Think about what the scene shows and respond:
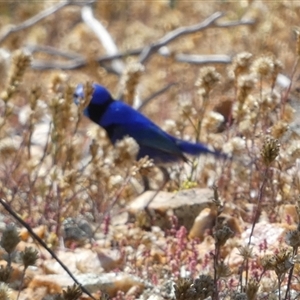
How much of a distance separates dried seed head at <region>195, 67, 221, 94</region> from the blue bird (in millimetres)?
504

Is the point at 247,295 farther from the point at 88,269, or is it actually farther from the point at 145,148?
the point at 145,148

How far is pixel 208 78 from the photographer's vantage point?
3424mm

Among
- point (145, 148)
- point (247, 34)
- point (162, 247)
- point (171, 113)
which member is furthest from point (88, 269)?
point (247, 34)

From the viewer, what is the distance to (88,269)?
2811mm

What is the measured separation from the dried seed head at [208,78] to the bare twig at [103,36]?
2730mm

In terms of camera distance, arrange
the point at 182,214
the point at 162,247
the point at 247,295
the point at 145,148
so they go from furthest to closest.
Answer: the point at 145,148
the point at 182,214
the point at 162,247
the point at 247,295

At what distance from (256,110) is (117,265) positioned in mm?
1122

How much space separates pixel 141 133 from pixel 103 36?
252 centimetres

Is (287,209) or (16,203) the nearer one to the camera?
(287,209)

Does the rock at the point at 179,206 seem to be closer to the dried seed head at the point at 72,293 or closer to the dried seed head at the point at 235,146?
the dried seed head at the point at 235,146

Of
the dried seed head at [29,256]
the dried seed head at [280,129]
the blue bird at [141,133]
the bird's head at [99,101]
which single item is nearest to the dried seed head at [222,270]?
the dried seed head at [29,256]

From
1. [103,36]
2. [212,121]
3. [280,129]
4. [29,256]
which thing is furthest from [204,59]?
[29,256]

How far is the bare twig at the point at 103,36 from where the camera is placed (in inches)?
252

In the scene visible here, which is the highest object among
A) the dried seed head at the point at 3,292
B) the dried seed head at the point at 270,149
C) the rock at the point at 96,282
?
the dried seed head at the point at 270,149
